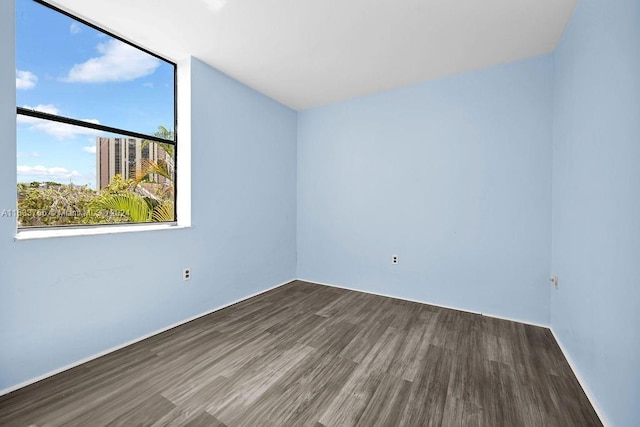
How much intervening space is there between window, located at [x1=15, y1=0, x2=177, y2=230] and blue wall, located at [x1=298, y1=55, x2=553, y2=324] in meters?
2.17

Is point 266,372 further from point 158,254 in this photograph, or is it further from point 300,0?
point 300,0

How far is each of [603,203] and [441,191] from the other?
1601 millimetres

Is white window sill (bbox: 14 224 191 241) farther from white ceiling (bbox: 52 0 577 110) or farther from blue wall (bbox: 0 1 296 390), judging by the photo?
white ceiling (bbox: 52 0 577 110)

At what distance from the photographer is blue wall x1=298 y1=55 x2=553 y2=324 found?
265cm

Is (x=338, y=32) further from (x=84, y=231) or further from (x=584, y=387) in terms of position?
(x=584, y=387)

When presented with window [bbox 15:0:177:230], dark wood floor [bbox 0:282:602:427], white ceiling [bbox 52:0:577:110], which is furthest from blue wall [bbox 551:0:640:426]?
window [bbox 15:0:177:230]

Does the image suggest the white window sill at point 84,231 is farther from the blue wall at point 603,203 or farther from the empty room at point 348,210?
the blue wall at point 603,203

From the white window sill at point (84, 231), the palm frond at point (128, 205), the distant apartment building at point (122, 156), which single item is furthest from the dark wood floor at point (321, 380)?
the distant apartment building at point (122, 156)

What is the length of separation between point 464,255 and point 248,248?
2.63 metres

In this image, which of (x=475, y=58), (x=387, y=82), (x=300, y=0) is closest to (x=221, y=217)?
(x=300, y=0)

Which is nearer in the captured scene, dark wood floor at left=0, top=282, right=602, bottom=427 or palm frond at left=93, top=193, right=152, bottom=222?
dark wood floor at left=0, top=282, right=602, bottom=427

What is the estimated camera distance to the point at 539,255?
261cm

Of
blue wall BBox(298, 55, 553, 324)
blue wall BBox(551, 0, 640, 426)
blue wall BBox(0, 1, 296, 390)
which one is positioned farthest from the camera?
blue wall BBox(298, 55, 553, 324)

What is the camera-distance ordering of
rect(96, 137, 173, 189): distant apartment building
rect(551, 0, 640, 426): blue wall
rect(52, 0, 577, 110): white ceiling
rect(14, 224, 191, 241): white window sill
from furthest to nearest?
rect(96, 137, 173, 189): distant apartment building → rect(52, 0, 577, 110): white ceiling → rect(14, 224, 191, 241): white window sill → rect(551, 0, 640, 426): blue wall
